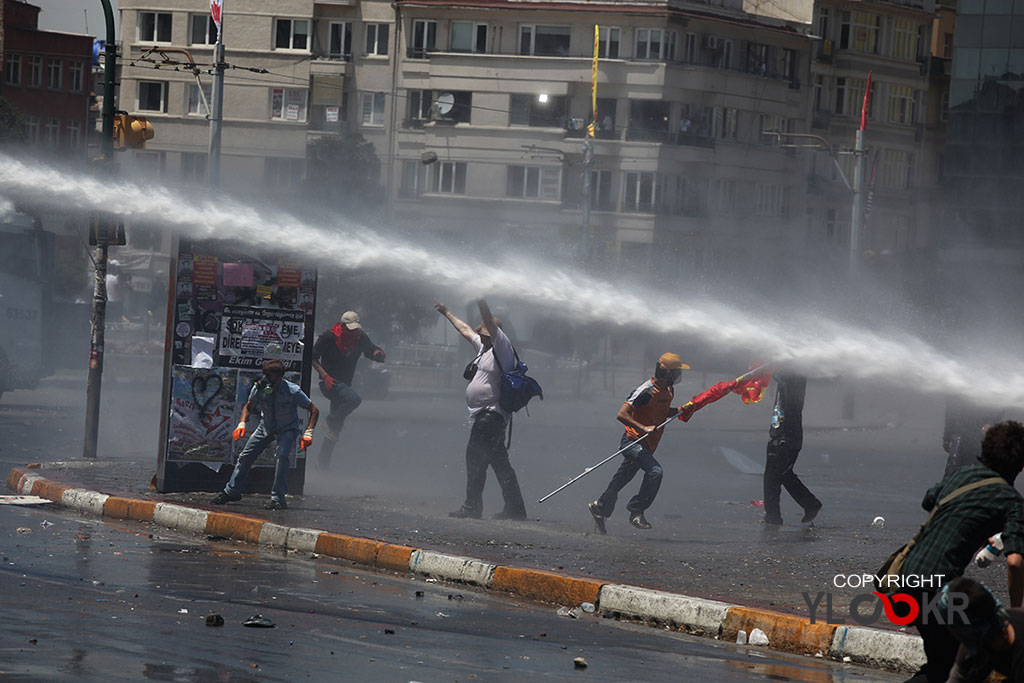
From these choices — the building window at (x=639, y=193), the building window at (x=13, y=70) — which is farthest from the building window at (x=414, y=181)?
the building window at (x=13, y=70)

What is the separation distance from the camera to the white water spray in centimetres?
1236

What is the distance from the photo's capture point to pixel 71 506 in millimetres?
12266

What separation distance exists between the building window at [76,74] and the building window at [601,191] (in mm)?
22812

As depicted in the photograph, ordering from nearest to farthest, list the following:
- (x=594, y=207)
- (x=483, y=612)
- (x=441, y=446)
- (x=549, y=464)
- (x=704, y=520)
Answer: (x=483, y=612)
(x=704, y=520)
(x=549, y=464)
(x=441, y=446)
(x=594, y=207)

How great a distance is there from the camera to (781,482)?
12695 millimetres

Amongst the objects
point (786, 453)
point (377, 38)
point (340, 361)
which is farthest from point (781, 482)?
point (377, 38)

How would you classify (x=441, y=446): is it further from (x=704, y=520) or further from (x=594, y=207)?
(x=594, y=207)

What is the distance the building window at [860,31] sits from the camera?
61.8 m

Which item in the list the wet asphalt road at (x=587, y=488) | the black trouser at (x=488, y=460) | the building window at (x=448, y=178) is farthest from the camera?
the building window at (x=448, y=178)

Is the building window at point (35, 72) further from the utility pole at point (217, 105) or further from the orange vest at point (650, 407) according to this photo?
the orange vest at point (650, 407)

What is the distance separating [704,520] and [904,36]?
2185 inches

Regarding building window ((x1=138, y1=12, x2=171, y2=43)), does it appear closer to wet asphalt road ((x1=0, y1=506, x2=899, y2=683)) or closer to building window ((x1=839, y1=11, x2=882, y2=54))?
building window ((x1=839, y1=11, x2=882, y2=54))

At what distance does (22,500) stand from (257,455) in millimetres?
2122

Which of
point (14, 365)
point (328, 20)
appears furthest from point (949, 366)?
point (328, 20)
